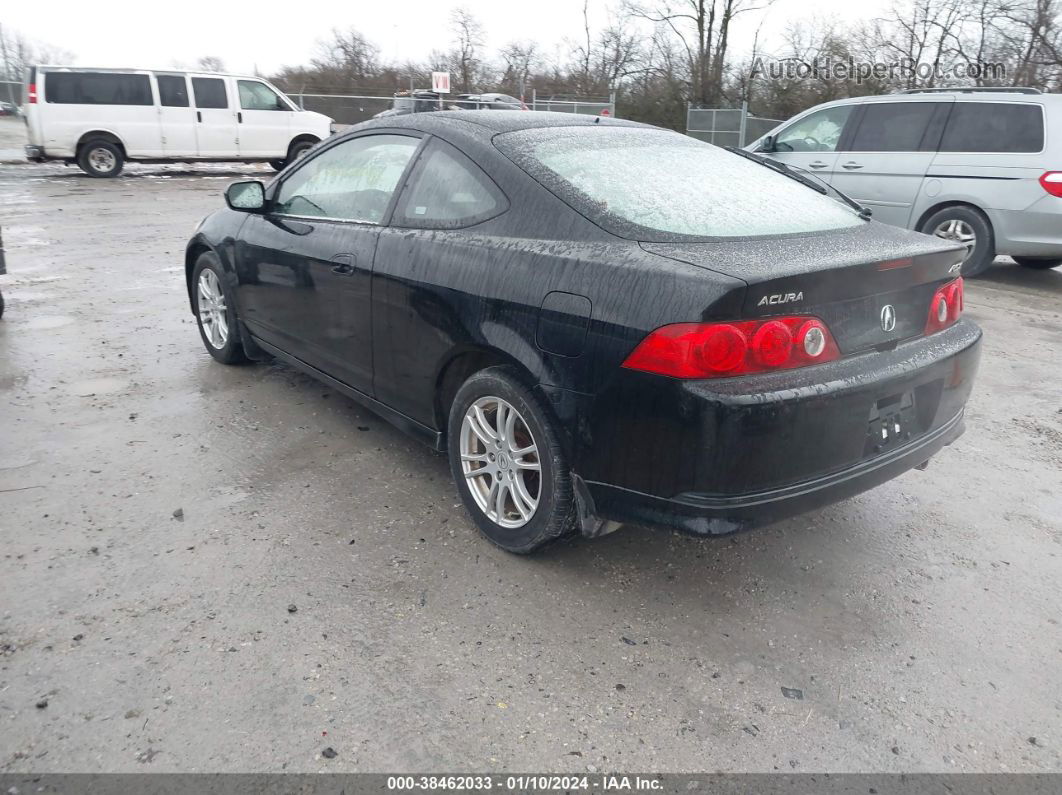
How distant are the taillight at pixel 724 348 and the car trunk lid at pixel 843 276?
5 cm

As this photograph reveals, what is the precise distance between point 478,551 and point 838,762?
56.2 inches

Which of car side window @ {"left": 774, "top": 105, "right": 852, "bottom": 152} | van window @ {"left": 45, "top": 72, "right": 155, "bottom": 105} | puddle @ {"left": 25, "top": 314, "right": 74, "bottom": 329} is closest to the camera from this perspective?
puddle @ {"left": 25, "top": 314, "right": 74, "bottom": 329}

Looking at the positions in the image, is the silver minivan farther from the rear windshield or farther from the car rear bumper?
the car rear bumper

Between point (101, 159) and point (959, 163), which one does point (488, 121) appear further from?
point (101, 159)

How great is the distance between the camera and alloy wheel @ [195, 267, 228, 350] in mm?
4980

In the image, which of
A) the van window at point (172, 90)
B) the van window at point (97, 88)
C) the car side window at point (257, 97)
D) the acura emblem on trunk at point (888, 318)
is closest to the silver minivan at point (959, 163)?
the acura emblem on trunk at point (888, 318)

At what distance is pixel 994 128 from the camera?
26.1 ft

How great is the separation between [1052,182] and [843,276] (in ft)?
20.9

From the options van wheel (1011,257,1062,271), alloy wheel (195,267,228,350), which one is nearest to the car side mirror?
alloy wheel (195,267,228,350)

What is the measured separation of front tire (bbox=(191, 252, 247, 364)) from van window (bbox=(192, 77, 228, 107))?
44.1ft

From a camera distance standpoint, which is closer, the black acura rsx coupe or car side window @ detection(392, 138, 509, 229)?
the black acura rsx coupe

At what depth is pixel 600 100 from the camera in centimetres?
2958

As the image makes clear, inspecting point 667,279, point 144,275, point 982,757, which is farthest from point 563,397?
point 144,275

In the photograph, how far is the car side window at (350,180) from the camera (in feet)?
11.8
